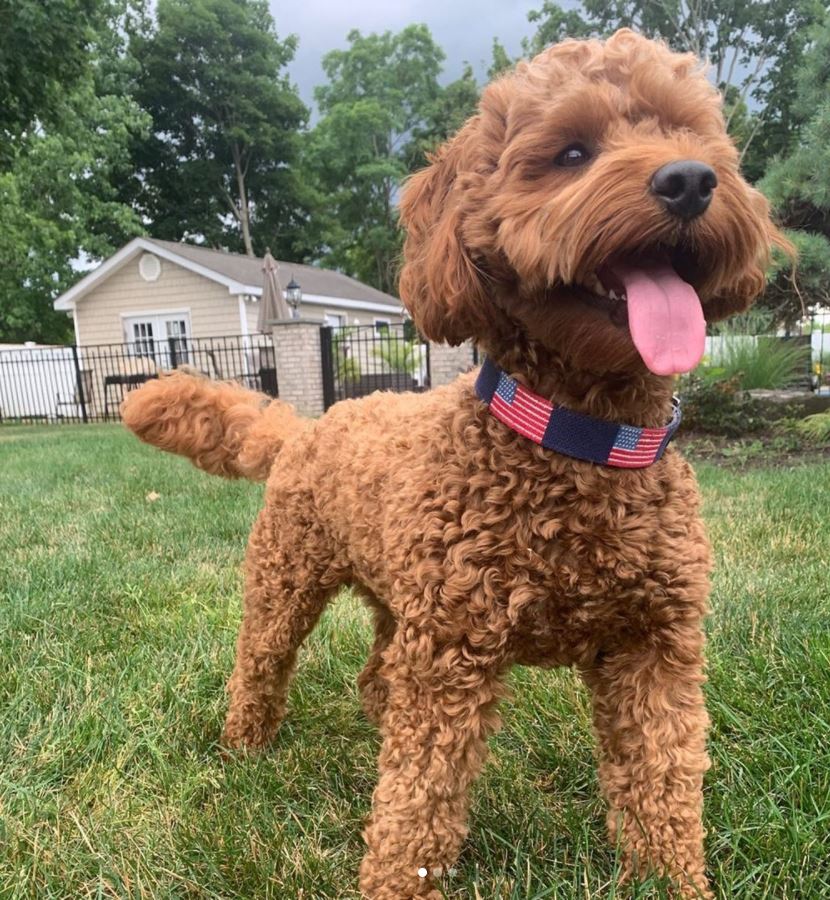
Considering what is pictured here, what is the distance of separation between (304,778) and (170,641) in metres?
1.09

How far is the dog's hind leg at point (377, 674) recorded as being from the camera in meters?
2.65

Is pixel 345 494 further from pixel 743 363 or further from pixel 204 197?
pixel 204 197

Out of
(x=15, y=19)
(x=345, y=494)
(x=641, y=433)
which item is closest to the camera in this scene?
(x=641, y=433)

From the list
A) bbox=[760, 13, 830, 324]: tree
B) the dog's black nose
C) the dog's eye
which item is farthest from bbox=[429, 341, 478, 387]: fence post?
the dog's black nose

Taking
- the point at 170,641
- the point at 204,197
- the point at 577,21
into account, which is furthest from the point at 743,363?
the point at 204,197

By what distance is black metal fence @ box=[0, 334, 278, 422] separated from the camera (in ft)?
61.4

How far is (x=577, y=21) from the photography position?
94.9 ft

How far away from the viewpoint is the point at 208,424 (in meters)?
2.97

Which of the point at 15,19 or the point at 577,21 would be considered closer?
the point at 15,19

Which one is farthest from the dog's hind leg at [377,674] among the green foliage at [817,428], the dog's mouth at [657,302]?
the green foliage at [817,428]

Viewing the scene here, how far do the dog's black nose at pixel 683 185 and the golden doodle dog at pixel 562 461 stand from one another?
0.04 metres

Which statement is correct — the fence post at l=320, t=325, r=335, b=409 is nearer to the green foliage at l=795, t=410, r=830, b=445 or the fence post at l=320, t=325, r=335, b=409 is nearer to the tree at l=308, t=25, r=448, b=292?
the green foliage at l=795, t=410, r=830, b=445

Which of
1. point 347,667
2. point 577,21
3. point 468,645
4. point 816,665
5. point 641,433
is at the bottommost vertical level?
point 347,667

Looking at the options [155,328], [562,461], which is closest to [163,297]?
[155,328]
